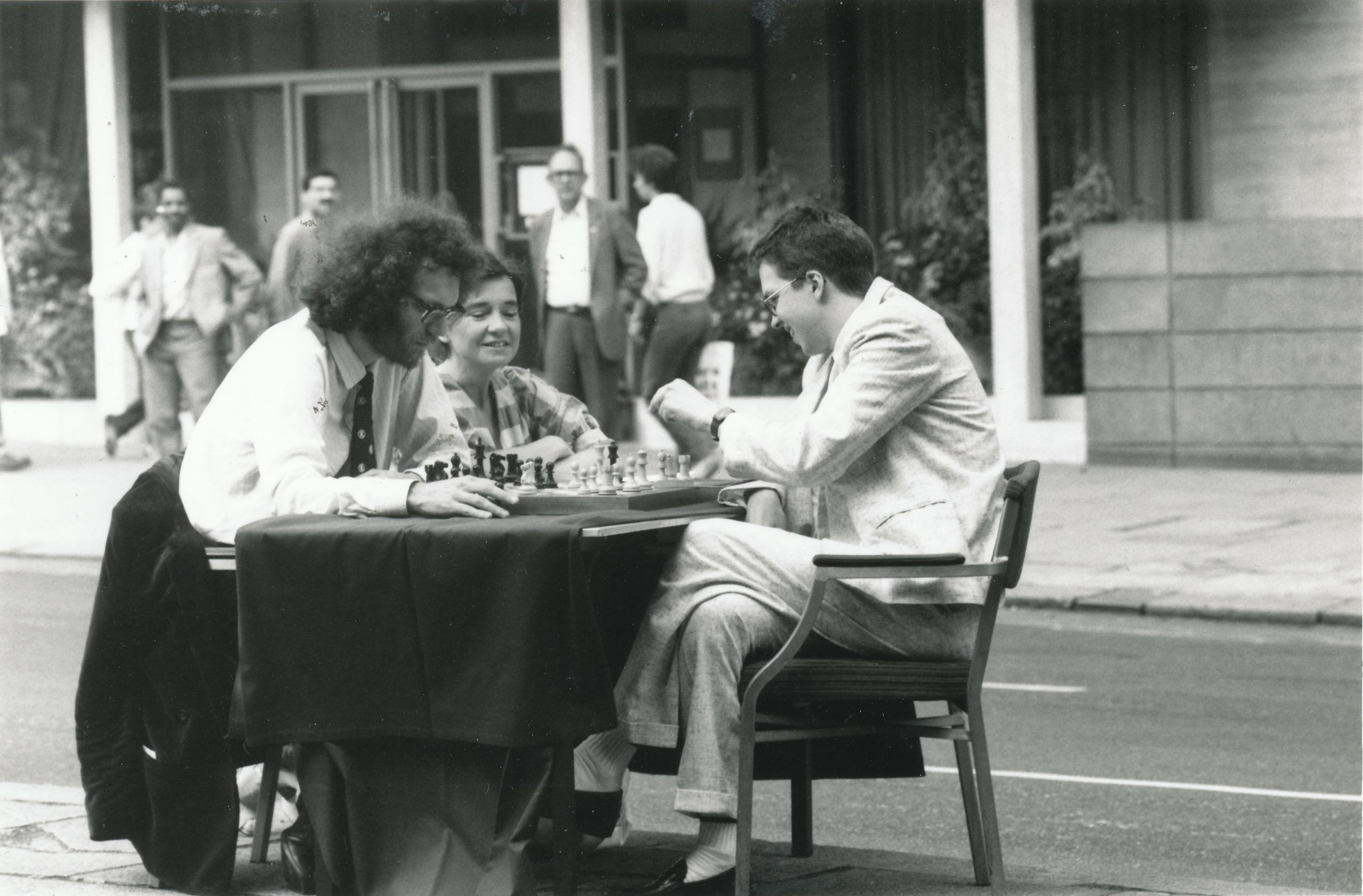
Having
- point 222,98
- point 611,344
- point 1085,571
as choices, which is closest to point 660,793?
point 1085,571

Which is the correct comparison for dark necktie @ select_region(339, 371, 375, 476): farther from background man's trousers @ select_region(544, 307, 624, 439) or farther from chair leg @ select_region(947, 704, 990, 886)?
background man's trousers @ select_region(544, 307, 624, 439)

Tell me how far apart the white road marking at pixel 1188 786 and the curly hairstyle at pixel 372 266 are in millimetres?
2852

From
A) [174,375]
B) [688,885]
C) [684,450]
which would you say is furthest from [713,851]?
[174,375]

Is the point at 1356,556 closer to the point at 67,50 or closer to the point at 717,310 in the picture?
the point at 717,310

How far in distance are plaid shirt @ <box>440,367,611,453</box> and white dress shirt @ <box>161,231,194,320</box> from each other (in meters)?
8.92

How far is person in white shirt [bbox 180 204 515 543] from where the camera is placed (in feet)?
16.7

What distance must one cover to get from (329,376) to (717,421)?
92 centimetres

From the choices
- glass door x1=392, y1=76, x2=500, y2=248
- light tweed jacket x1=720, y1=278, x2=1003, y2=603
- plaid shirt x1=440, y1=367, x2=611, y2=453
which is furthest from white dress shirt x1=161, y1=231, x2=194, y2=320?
light tweed jacket x1=720, y1=278, x2=1003, y2=603

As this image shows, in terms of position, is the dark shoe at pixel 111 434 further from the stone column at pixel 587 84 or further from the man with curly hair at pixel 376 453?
the man with curly hair at pixel 376 453

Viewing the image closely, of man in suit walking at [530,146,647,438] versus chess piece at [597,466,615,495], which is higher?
man in suit walking at [530,146,647,438]

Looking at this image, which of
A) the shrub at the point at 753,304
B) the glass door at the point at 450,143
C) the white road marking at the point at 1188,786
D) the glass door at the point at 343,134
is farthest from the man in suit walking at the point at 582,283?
the white road marking at the point at 1188,786

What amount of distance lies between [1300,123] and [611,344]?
5.73 metres

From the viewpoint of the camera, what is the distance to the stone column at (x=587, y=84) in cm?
1786

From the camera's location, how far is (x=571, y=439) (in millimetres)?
6574
